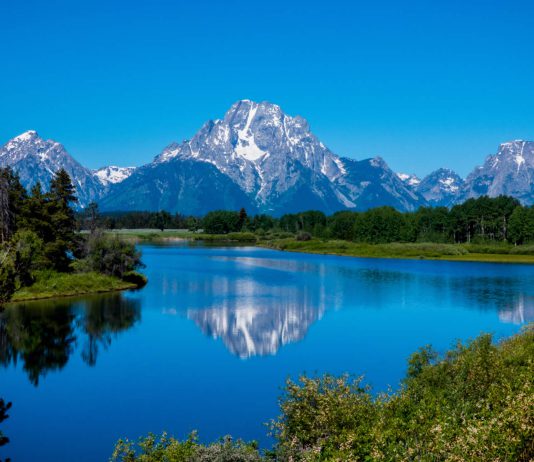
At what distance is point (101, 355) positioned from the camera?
4922 cm

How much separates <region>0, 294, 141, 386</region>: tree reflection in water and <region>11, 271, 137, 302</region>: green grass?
4635mm

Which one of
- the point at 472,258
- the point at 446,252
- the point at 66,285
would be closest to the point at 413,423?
the point at 66,285

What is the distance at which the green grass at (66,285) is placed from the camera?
250ft

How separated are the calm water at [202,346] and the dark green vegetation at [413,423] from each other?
6.97 m

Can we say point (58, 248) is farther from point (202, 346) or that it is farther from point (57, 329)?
point (202, 346)

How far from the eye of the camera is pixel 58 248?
8625cm

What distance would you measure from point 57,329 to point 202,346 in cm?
1595

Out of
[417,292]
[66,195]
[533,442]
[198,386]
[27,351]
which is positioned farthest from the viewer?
[66,195]

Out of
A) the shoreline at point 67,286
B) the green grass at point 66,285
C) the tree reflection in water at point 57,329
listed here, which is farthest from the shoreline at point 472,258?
the tree reflection in water at point 57,329

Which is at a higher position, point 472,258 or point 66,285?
point 472,258

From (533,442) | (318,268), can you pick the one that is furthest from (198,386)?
(318,268)

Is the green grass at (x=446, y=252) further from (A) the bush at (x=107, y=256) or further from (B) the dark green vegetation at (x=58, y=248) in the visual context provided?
(A) the bush at (x=107, y=256)

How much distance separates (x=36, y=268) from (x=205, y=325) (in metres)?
34.3

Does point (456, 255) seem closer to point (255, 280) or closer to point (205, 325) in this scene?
point (255, 280)
